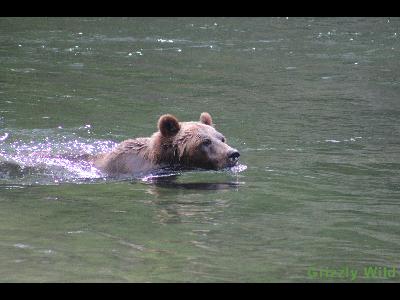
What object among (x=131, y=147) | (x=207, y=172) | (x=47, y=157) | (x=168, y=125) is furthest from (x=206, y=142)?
(x=47, y=157)

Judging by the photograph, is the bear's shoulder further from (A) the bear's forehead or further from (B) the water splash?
(A) the bear's forehead

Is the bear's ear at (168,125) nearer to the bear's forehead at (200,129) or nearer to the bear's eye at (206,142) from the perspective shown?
the bear's forehead at (200,129)

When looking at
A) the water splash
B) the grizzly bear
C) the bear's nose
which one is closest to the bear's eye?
the grizzly bear

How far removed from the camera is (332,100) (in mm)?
17953

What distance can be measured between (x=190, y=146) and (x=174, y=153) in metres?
Answer: 0.24

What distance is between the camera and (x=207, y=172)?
11.8 metres

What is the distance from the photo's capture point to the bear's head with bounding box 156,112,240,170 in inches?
457

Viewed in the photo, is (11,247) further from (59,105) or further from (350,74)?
(350,74)

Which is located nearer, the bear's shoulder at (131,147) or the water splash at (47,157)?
the water splash at (47,157)

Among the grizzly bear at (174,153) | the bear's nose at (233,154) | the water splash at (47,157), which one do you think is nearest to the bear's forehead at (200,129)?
the grizzly bear at (174,153)

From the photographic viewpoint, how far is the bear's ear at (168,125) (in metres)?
11.6

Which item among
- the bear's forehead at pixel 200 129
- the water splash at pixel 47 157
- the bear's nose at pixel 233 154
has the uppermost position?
the bear's forehead at pixel 200 129

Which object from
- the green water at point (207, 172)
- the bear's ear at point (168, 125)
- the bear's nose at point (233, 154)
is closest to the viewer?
the green water at point (207, 172)
